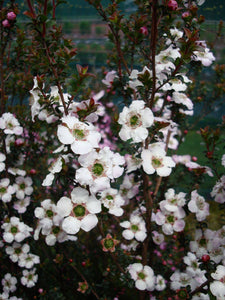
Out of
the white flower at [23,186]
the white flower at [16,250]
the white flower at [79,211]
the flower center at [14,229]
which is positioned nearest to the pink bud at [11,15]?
the white flower at [23,186]

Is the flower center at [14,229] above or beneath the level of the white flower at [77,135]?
beneath

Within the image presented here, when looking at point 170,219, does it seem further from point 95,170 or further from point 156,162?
point 95,170

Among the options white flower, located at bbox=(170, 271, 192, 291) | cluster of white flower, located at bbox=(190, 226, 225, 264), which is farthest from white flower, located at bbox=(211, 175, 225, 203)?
white flower, located at bbox=(170, 271, 192, 291)

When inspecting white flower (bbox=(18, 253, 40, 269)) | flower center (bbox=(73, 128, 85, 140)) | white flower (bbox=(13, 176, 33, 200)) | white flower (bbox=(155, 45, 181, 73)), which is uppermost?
white flower (bbox=(155, 45, 181, 73))

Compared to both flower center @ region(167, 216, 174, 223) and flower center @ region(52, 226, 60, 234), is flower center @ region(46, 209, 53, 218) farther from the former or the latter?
flower center @ region(167, 216, 174, 223)

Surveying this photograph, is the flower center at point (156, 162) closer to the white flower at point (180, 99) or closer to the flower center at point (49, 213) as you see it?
the white flower at point (180, 99)

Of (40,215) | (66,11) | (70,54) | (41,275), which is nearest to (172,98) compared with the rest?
(70,54)
